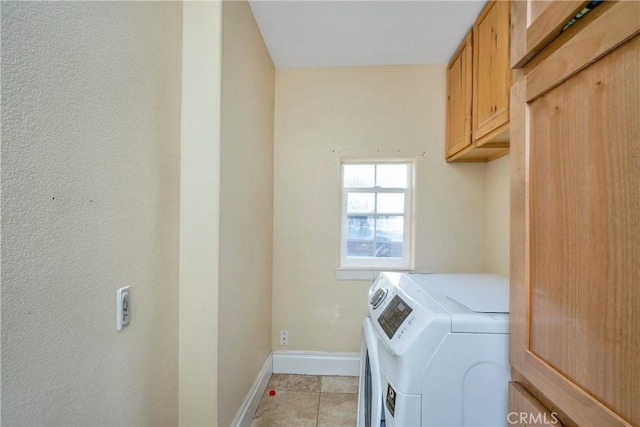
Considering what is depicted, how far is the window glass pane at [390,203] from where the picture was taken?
2.26 meters

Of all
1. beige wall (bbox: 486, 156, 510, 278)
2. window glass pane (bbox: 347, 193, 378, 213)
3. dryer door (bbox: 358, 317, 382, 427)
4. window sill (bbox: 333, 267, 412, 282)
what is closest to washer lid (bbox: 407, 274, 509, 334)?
dryer door (bbox: 358, 317, 382, 427)

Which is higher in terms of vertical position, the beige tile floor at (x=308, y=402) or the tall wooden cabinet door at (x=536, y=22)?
the tall wooden cabinet door at (x=536, y=22)

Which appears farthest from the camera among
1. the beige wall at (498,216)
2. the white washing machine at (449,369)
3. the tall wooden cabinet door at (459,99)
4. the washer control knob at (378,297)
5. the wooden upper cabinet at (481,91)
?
the beige wall at (498,216)

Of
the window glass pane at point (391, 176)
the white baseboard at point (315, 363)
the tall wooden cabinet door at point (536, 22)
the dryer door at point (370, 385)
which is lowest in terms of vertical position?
the white baseboard at point (315, 363)

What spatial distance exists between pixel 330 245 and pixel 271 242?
1.62 feet

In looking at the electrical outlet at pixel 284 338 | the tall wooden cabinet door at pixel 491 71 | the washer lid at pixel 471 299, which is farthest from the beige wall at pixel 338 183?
the washer lid at pixel 471 299

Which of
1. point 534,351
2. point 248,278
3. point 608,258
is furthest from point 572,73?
point 248,278

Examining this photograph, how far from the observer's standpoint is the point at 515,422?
715 millimetres

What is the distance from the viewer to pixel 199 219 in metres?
1.17

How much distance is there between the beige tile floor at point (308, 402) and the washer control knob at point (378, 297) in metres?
0.99

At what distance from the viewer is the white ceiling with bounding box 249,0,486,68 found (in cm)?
160

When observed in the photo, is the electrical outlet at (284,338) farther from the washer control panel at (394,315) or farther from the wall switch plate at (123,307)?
the wall switch plate at (123,307)

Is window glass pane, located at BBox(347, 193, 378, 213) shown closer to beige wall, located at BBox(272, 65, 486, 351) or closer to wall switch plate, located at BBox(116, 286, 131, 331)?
A: beige wall, located at BBox(272, 65, 486, 351)

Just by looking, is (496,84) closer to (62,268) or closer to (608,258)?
(608,258)
